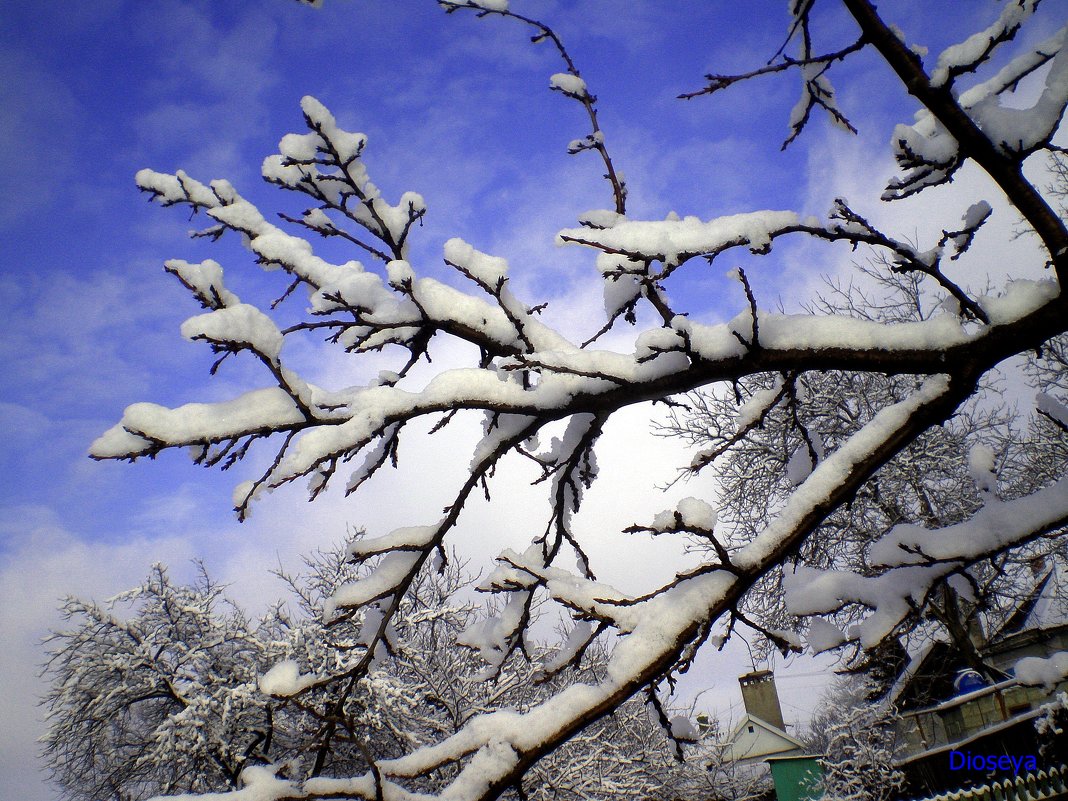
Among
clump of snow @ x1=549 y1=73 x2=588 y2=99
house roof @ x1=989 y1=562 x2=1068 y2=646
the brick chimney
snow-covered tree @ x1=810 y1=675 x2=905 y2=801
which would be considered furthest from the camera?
the brick chimney

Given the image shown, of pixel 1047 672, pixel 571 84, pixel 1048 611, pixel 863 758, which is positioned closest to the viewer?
pixel 1047 672

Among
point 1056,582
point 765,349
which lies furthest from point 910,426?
point 1056,582

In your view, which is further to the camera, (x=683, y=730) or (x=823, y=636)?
(x=683, y=730)

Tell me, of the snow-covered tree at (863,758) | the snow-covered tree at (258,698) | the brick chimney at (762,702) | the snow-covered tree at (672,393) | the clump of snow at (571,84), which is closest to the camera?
the snow-covered tree at (672,393)

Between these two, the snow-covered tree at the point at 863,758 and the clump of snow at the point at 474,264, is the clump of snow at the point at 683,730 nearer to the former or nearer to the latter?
the clump of snow at the point at 474,264

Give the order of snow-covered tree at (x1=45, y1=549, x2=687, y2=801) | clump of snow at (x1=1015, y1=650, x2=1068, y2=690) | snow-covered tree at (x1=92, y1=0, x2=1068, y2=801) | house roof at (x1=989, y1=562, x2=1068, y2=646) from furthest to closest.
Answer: house roof at (x1=989, y1=562, x2=1068, y2=646) → snow-covered tree at (x1=45, y1=549, x2=687, y2=801) → clump of snow at (x1=1015, y1=650, x2=1068, y2=690) → snow-covered tree at (x1=92, y1=0, x2=1068, y2=801)

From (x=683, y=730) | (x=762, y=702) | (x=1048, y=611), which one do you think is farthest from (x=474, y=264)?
(x=762, y=702)

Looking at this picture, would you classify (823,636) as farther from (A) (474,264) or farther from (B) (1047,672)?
(A) (474,264)

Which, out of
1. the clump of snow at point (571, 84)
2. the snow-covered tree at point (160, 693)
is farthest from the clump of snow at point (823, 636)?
the snow-covered tree at point (160, 693)

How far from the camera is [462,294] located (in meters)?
2.03

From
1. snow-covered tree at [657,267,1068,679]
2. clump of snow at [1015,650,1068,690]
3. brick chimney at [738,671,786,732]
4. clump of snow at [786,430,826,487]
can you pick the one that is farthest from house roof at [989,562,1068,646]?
brick chimney at [738,671,786,732]

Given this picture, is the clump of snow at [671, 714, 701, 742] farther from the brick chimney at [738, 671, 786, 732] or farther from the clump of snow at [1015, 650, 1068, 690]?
the brick chimney at [738, 671, 786, 732]

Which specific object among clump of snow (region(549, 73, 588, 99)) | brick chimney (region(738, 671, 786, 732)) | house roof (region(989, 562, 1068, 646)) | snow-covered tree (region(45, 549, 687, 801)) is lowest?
brick chimney (region(738, 671, 786, 732))

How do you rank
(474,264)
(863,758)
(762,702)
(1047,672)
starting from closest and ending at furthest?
1. (474,264)
2. (1047,672)
3. (863,758)
4. (762,702)
